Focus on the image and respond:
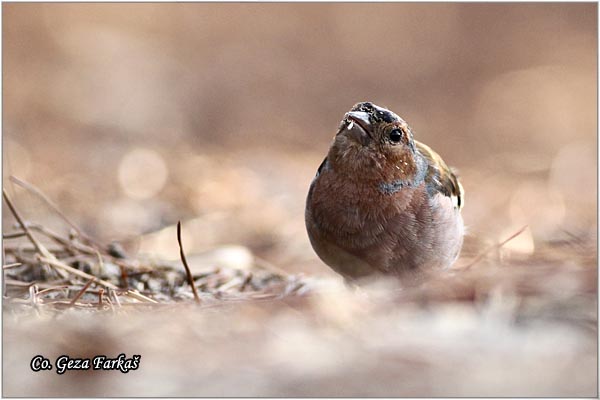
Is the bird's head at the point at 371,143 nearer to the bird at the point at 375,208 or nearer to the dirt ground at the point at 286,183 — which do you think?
the bird at the point at 375,208

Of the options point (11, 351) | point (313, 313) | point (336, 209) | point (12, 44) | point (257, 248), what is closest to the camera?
point (11, 351)

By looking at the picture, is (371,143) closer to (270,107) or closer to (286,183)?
(286,183)

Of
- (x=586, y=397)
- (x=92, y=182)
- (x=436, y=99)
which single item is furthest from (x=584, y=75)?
(x=586, y=397)

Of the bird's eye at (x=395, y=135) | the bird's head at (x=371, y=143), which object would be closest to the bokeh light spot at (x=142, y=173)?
the bird's head at (x=371, y=143)

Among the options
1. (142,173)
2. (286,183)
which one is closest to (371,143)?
(286,183)

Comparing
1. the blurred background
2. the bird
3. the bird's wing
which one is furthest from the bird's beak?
the blurred background

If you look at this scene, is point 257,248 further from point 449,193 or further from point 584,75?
point 584,75
